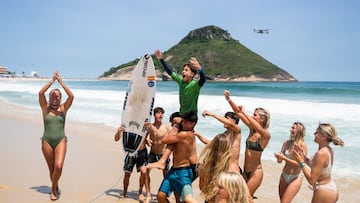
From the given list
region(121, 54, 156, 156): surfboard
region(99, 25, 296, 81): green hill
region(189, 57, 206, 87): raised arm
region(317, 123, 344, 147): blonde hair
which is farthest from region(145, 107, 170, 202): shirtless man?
Result: region(99, 25, 296, 81): green hill

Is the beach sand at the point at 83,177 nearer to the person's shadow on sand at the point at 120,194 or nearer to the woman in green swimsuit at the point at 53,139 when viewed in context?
Answer: the person's shadow on sand at the point at 120,194

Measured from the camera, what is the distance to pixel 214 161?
A: 154 inches

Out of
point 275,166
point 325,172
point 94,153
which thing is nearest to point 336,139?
point 325,172

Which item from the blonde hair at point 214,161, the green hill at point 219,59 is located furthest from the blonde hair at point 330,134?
the green hill at point 219,59

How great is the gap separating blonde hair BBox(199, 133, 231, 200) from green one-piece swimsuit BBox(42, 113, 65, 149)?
2.97m

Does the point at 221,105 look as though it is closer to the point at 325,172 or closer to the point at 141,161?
the point at 141,161

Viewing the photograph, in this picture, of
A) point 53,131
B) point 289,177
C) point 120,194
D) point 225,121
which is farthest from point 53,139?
point 289,177

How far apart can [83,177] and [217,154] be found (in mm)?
4320

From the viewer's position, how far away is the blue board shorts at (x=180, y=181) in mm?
4463

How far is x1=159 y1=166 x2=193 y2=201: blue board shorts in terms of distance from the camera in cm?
446

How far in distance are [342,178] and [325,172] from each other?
3897 millimetres

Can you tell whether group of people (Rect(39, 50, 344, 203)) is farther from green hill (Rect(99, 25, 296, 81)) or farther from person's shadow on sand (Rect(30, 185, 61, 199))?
green hill (Rect(99, 25, 296, 81))

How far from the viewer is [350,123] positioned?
600 inches

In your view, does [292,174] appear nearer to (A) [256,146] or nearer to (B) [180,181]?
(A) [256,146]
